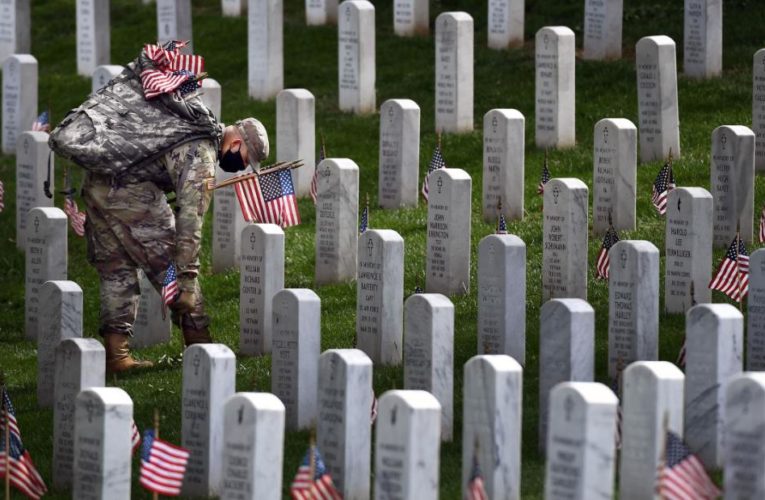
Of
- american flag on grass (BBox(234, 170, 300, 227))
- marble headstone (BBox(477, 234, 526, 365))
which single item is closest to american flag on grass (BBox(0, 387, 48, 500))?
marble headstone (BBox(477, 234, 526, 365))

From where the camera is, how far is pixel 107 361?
12930mm

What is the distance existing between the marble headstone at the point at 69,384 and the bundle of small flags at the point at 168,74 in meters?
2.58

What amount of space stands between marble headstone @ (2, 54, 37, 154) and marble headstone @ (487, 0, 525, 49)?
15.6ft

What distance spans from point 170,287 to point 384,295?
1401 millimetres

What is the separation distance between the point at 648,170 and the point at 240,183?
381 cm

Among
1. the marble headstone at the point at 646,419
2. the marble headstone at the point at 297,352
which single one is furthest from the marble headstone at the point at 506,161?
the marble headstone at the point at 646,419

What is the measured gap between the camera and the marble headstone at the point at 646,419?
8.96 meters

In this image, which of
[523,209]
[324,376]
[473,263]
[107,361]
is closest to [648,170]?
[523,209]

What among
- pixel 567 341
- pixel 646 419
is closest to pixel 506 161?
pixel 567 341

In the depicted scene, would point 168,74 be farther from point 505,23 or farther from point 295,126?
point 505,23

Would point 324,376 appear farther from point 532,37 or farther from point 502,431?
point 532,37

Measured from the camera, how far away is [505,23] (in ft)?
65.6

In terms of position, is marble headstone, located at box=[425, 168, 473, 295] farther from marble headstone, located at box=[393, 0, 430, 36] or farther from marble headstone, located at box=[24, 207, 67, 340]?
marble headstone, located at box=[393, 0, 430, 36]

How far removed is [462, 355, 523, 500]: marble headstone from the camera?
924cm
